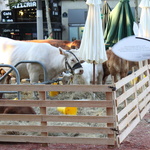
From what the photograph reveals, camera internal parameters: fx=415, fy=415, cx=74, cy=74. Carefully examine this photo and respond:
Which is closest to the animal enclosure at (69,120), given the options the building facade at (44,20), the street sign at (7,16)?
the building facade at (44,20)

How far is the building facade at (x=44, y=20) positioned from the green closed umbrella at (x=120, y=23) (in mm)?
15282

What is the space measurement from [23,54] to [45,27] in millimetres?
20358

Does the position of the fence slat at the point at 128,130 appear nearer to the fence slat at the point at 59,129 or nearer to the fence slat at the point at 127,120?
the fence slat at the point at 127,120

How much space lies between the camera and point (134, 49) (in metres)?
7.32

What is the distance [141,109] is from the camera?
7785mm

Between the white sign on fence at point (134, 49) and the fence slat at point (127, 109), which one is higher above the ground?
the white sign on fence at point (134, 49)

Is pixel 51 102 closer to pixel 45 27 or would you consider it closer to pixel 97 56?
pixel 97 56

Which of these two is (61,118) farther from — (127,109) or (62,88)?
(127,109)

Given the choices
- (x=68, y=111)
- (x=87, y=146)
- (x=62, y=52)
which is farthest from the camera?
(x=62, y=52)

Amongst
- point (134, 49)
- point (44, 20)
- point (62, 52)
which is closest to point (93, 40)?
point (62, 52)

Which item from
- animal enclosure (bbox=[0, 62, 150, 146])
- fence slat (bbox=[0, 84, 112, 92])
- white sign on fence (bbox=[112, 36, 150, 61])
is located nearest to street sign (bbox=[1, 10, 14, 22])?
white sign on fence (bbox=[112, 36, 150, 61])

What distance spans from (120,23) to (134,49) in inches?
245

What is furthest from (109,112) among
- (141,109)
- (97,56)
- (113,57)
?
(113,57)

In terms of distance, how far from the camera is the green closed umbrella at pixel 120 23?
13359mm
